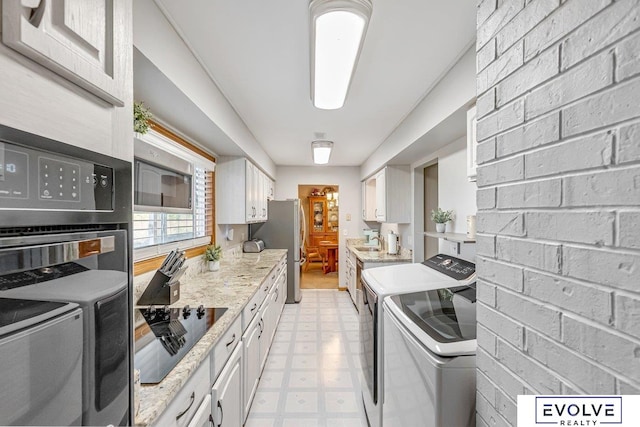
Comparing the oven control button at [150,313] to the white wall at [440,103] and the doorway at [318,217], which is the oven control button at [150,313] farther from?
the doorway at [318,217]

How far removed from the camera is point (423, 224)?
4074 mm

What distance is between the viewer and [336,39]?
1.34 m

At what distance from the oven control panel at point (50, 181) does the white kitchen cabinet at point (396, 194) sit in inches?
152

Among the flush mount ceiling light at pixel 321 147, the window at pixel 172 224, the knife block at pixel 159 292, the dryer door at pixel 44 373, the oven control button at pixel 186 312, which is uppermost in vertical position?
the flush mount ceiling light at pixel 321 147

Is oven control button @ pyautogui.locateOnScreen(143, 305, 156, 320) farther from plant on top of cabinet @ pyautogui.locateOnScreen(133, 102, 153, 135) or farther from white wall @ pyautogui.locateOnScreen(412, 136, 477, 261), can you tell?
white wall @ pyautogui.locateOnScreen(412, 136, 477, 261)

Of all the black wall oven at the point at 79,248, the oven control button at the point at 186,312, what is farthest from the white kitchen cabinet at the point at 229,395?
the black wall oven at the point at 79,248

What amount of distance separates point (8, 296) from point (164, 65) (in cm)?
134

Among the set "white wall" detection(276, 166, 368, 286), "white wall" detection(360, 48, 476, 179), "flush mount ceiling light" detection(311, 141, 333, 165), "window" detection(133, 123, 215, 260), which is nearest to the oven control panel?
"window" detection(133, 123, 215, 260)

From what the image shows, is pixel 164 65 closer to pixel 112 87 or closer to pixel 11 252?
pixel 112 87

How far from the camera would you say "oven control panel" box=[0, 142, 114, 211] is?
17.4 inches

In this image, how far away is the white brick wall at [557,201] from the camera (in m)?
0.55

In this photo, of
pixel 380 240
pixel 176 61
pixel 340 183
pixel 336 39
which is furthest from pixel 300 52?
pixel 340 183

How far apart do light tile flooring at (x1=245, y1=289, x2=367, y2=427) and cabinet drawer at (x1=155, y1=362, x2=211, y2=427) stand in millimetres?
1107

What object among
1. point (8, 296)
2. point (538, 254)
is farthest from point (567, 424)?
point (8, 296)
